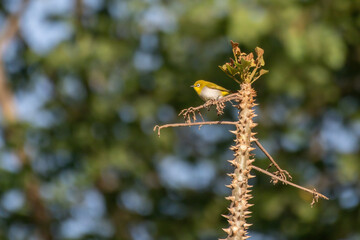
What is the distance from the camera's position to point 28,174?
42.1 ft

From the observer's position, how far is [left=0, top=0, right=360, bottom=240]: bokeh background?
38.9ft

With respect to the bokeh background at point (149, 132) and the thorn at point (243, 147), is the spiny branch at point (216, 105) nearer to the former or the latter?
the thorn at point (243, 147)

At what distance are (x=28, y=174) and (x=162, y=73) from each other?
373 centimetres

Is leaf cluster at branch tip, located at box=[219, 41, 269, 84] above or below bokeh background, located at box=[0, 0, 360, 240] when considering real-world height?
below

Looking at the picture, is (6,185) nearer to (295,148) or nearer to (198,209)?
(198,209)

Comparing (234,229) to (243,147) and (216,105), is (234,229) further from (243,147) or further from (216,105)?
(216,105)

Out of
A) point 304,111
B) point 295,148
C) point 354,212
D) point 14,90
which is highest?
point 14,90

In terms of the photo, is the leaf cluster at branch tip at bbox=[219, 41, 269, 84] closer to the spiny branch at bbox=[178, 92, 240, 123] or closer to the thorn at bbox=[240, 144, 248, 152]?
the spiny branch at bbox=[178, 92, 240, 123]

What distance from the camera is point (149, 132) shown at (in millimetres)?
13930

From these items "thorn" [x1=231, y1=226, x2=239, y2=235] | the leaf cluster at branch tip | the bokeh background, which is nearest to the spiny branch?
the leaf cluster at branch tip

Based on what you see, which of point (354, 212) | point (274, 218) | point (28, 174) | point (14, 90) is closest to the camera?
point (354, 212)

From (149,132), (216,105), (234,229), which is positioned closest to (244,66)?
(216,105)

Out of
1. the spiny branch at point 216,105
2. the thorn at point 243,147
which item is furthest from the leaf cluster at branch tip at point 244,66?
the thorn at point 243,147

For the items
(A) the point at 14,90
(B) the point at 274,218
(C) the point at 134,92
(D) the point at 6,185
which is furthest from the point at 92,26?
(B) the point at 274,218
